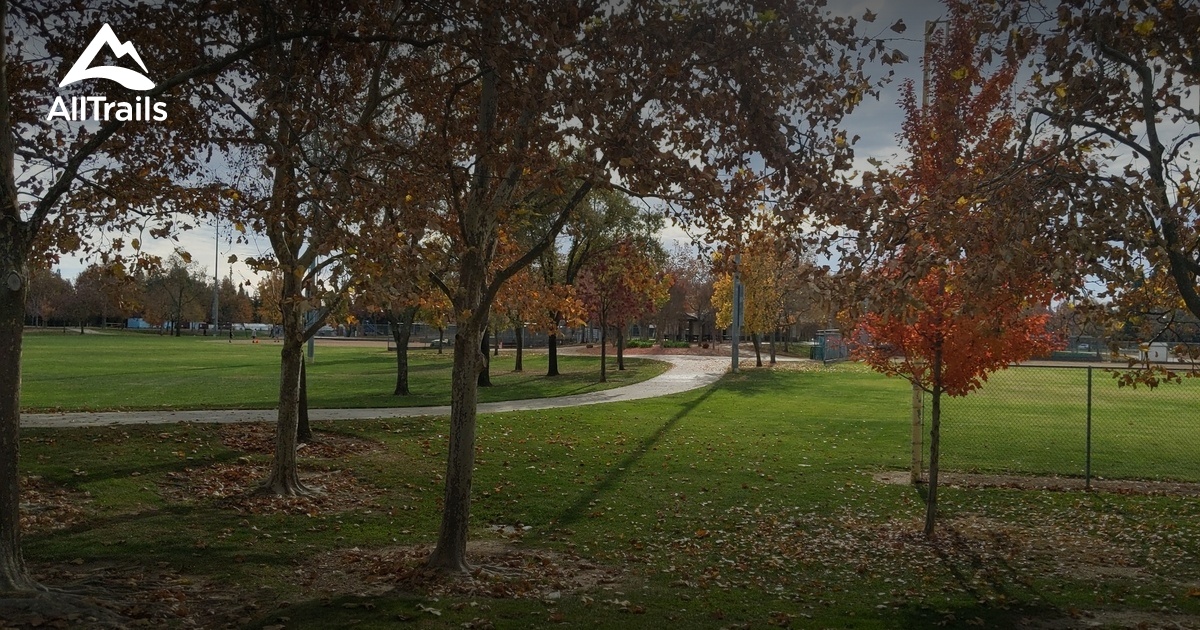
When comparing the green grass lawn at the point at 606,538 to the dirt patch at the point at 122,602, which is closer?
the dirt patch at the point at 122,602

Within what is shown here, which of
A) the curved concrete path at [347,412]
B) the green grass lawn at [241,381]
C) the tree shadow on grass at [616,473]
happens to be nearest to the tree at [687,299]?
the green grass lawn at [241,381]

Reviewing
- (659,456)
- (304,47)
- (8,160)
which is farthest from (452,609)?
(659,456)

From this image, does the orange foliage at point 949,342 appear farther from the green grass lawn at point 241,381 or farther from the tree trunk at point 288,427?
the green grass lawn at point 241,381

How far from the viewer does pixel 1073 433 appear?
1912 centimetres

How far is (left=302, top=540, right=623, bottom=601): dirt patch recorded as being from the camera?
24.1 feet

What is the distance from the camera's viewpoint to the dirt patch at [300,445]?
1372 cm

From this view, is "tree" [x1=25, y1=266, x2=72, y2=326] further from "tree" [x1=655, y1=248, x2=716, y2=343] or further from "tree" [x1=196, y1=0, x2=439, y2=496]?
"tree" [x1=196, y1=0, x2=439, y2=496]

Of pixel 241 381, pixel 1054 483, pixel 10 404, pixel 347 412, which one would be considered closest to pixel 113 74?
pixel 10 404

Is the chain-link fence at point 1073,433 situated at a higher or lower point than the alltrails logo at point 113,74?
lower

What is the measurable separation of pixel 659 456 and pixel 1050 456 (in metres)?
7.69

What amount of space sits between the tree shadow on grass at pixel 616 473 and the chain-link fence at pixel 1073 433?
518 centimetres

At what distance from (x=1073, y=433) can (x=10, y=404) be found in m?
20.3

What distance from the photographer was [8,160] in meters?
6.15

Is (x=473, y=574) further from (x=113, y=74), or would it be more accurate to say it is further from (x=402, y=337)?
(x=402, y=337)
